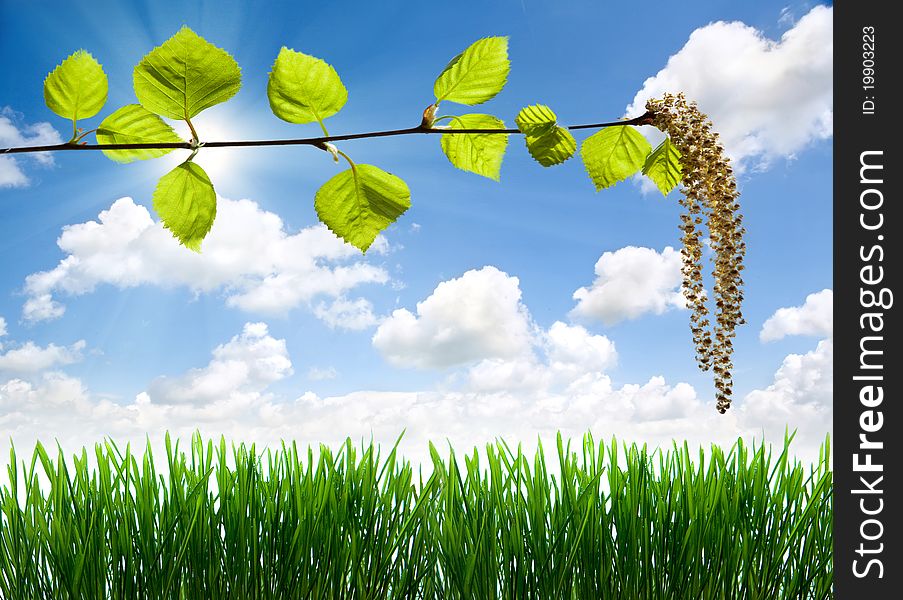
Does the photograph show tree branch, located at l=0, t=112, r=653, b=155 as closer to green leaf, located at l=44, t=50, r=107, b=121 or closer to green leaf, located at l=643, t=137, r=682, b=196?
green leaf, located at l=44, t=50, r=107, b=121

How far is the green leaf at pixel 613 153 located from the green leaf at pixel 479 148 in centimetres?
8

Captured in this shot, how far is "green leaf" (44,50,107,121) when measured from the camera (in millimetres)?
559

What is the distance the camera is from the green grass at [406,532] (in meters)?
1.67

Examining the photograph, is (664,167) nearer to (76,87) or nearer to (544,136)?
(544,136)

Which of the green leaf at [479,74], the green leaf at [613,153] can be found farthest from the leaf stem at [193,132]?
the green leaf at [613,153]

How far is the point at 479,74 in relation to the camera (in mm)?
578

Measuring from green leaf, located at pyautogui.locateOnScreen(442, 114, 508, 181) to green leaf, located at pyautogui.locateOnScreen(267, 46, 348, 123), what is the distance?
112 mm
